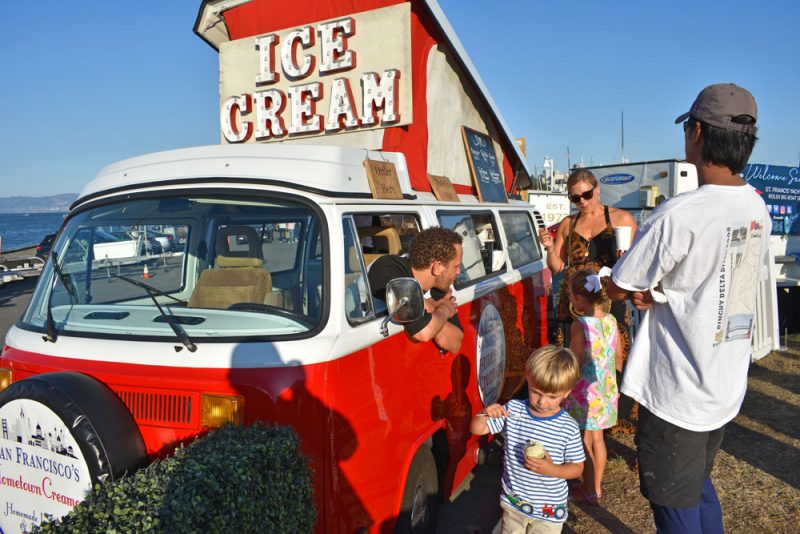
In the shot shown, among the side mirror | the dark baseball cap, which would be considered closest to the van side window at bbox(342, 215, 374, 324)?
the side mirror

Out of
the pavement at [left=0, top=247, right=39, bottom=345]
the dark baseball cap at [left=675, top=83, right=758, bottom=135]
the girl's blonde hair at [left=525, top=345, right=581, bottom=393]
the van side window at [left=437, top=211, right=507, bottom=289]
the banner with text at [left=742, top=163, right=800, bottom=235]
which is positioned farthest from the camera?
the pavement at [left=0, top=247, right=39, bottom=345]

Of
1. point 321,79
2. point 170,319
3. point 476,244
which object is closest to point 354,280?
point 170,319

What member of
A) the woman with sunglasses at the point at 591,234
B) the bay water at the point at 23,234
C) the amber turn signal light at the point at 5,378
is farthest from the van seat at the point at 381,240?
the bay water at the point at 23,234

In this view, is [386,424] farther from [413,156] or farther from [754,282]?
[413,156]

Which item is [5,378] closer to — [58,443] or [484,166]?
[58,443]

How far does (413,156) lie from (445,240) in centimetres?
162

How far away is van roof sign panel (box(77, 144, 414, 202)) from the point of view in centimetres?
276

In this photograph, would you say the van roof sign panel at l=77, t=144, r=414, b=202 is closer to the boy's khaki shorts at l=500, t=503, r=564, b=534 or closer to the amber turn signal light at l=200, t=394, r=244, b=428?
the amber turn signal light at l=200, t=394, r=244, b=428

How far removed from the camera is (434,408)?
10.5ft

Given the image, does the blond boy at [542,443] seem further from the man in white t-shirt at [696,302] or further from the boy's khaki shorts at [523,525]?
the man in white t-shirt at [696,302]

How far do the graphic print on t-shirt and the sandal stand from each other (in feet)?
6.88

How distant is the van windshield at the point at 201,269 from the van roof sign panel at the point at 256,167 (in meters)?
0.11

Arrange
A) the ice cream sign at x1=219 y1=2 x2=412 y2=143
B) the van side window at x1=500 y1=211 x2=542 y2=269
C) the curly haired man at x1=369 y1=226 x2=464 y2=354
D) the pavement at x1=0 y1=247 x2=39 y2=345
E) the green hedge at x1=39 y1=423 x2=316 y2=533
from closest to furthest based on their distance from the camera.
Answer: the green hedge at x1=39 y1=423 x2=316 y2=533 → the curly haired man at x1=369 y1=226 x2=464 y2=354 → the ice cream sign at x1=219 y1=2 x2=412 y2=143 → the van side window at x1=500 y1=211 x2=542 y2=269 → the pavement at x1=0 y1=247 x2=39 y2=345

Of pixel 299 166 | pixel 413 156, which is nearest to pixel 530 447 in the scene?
pixel 299 166
